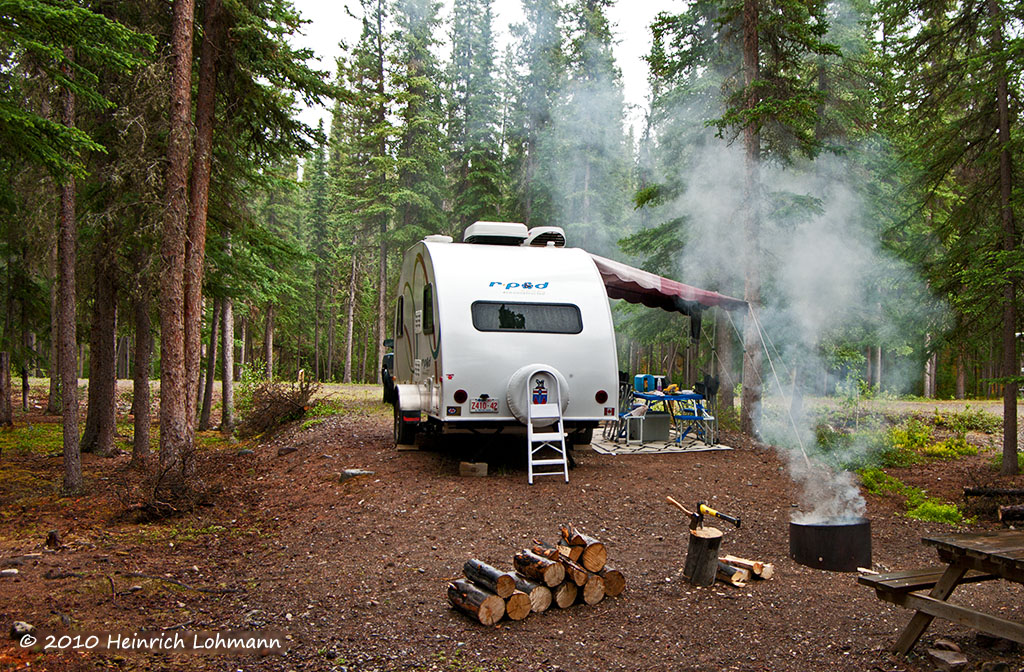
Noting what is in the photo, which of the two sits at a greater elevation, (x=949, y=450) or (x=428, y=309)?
(x=428, y=309)

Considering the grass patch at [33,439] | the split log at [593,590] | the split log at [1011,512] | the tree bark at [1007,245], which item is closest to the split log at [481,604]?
the split log at [593,590]

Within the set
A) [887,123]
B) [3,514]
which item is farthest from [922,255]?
[3,514]

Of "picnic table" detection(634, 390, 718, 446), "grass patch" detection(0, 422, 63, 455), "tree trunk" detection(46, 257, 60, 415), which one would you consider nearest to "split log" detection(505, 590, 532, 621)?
"picnic table" detection(634, 390, 718, 446)

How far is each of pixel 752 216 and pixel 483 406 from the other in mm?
6600

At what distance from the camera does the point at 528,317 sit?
8828 mm

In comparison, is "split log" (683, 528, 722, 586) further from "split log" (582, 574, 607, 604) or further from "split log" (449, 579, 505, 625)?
"split log" (449, 579, 505, 625)

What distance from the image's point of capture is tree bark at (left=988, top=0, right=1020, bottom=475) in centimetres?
895

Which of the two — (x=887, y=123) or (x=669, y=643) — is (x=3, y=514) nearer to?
(x=669, y=643)

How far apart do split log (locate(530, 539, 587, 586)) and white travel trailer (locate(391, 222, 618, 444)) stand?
3.53 m

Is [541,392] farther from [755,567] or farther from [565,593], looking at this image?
[565,593]

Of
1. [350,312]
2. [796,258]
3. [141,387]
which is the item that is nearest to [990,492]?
[796,258]

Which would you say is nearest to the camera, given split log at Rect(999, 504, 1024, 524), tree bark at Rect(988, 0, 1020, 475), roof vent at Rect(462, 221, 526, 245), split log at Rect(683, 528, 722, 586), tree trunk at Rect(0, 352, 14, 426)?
split log at Rect(683, 528, 722, 586)

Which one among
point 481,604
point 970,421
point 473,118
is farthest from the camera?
point 473,118

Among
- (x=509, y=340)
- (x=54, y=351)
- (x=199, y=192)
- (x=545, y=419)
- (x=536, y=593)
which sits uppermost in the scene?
(x=199, y=192)
